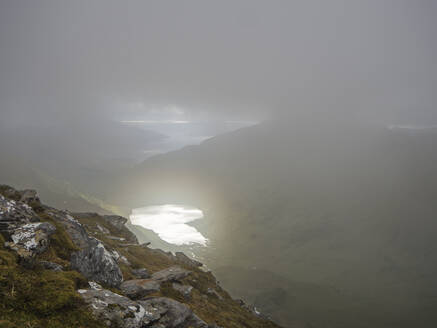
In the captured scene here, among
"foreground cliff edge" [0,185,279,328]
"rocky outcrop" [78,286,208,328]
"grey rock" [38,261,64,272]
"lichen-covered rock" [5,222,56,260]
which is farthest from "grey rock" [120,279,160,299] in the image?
"lichen-covered rock" [5,222,56,260]

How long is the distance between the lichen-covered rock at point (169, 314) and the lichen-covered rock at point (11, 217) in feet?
28.9

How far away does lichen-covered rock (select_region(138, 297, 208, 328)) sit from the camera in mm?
15130

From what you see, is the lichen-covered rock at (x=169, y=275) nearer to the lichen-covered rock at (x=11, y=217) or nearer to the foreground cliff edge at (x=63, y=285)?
the foreground cliff edge at (x=63, y=285)

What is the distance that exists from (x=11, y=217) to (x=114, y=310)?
360 inches

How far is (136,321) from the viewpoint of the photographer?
41.6 feet

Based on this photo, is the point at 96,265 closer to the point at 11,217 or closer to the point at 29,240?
the point at 29,240

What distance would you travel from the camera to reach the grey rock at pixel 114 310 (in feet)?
37.9

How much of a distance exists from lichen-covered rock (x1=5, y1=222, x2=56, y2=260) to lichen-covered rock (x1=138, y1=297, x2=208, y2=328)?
6842 millimetres

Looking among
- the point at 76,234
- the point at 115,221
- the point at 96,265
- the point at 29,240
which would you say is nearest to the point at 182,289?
the point at 96,265

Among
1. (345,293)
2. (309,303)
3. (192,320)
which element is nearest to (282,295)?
(309,303)

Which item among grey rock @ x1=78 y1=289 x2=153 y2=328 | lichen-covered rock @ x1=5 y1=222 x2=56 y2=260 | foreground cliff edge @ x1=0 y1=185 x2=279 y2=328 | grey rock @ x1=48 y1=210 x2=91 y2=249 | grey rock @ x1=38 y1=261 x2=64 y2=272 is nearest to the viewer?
foreground cliff edge @ x1=0 y1=185 x2=279 y2=328

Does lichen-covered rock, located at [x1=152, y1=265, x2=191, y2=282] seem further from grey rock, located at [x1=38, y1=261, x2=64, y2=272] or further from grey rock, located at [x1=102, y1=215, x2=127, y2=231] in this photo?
grey rock, located at [x1=102, y1=215, x2=127, y2=231]

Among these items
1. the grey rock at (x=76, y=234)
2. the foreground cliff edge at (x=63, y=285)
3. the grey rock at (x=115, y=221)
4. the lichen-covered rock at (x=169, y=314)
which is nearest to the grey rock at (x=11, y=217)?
the foreground cliff edge at (x=63, y=285)

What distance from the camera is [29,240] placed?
1411cm
